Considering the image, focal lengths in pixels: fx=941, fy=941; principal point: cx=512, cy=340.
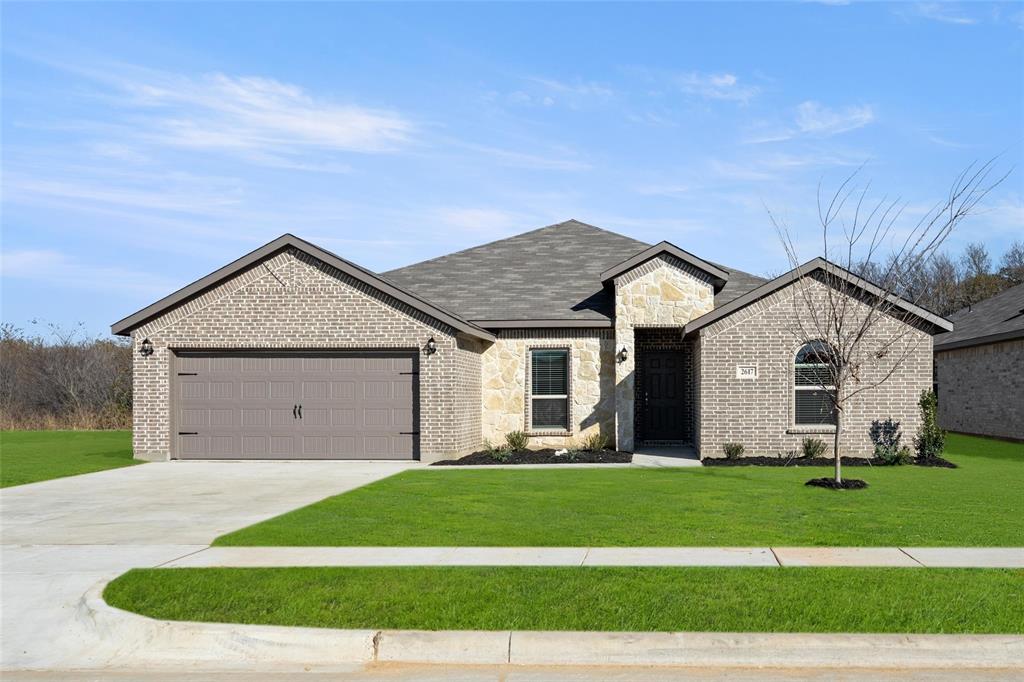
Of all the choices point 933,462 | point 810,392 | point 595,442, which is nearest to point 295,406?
point 595,442

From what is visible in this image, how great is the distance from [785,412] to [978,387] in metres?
13.1

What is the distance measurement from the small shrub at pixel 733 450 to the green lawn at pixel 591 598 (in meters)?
12.5

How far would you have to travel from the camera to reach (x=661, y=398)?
25.4 m

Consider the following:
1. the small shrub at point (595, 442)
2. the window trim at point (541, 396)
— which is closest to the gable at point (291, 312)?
the window trim at point (541, 396)

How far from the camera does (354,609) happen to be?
24.7ft

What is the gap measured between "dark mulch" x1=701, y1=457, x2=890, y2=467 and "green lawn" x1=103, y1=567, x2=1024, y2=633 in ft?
39.5

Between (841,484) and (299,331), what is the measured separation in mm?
12492

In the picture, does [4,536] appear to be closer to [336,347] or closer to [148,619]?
[148,619]

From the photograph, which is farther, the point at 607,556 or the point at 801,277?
the point at 801,277

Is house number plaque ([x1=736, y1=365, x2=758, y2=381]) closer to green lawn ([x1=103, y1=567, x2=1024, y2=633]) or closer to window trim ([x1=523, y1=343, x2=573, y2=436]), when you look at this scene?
window trim ([x1=523, y1=343, x2=573, y2=436])

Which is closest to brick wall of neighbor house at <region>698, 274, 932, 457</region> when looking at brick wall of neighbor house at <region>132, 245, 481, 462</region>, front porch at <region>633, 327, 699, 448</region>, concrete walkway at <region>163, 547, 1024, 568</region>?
front porch at <region>633, 327, 699, 448</region>

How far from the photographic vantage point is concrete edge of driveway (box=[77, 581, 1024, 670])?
21.8 ft

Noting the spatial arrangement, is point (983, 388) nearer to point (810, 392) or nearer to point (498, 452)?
point (810, 392)

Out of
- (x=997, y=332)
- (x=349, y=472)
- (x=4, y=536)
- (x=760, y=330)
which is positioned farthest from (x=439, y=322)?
(x=997, y=332)
